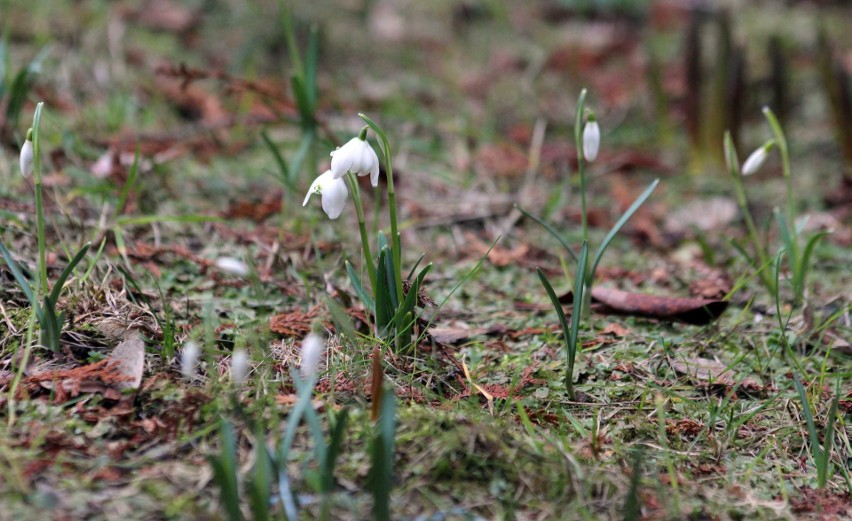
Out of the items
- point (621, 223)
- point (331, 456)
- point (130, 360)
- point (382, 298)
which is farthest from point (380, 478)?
point (621, 223)

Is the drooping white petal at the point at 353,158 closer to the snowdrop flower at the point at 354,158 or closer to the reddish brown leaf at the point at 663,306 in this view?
the snowdrop flower at the point at 354,158

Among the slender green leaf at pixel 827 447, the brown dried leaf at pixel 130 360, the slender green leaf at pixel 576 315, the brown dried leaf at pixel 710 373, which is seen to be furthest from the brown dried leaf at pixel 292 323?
the slender green leaf at pixel 827 447

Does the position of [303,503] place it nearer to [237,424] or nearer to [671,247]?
[237,424]

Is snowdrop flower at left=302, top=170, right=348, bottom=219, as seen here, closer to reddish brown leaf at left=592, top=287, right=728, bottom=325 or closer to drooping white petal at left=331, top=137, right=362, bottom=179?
drooping white petal at left=331, top=137, right=362, bottom=179

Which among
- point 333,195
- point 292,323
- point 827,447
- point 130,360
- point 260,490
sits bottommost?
point 260,490

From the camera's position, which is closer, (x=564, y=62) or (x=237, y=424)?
(x=237, y=424)

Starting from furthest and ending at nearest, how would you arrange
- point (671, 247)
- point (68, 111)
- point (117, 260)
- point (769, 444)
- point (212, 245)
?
point (68, 111) < point (671, 247) < point (212, 245) < point (117, 260) < point (769, 444)

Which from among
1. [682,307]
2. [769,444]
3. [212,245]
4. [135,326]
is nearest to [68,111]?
[212,245]

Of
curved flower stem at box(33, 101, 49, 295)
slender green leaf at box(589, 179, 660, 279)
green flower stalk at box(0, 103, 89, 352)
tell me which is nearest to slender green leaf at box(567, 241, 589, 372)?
slender green leaf at box(589, 179, 660, 279)

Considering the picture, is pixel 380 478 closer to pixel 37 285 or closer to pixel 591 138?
pixel 37 285
